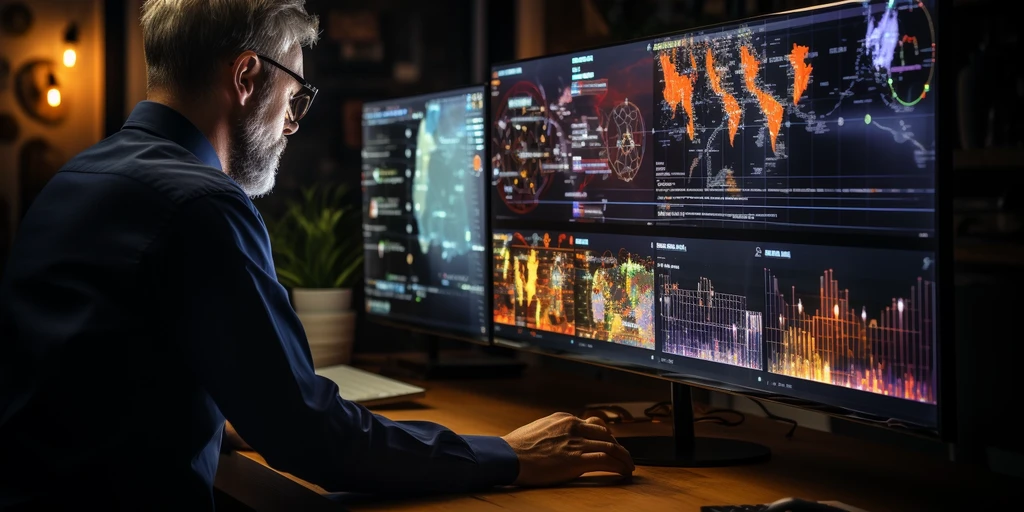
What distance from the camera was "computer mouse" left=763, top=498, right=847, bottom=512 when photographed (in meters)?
1.13

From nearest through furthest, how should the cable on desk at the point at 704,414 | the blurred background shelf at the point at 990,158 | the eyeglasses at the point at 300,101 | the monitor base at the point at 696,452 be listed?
the monitor base at the point at 696,452 → the eyeglasses at the point at 300,101 → the cable on desk at the point at 704,414 → the blurred background shelf at the point at 990,158

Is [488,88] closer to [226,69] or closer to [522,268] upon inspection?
[522,268]

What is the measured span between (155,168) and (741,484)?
879mm

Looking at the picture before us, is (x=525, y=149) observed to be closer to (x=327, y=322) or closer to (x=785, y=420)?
(x=785, y=420)

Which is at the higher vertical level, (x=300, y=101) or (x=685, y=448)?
(x=300, y=101)

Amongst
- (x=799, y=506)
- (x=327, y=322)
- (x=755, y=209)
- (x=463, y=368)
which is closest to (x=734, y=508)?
(x=799, y=506)

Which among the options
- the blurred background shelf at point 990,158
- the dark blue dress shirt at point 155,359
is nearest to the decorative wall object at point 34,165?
the dark blue dress shirt at point 155,359

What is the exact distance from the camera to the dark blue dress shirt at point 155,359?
122cm

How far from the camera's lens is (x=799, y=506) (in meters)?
1.14

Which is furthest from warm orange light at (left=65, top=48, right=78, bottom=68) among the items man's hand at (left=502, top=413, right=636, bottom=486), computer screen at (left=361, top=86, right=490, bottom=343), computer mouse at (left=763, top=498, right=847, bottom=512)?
computer mouse at (left=763, top=498, right=847, bottom=512)

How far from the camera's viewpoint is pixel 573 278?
1817 mm

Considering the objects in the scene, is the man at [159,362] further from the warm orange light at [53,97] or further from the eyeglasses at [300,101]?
the warm orange light at [53,97]

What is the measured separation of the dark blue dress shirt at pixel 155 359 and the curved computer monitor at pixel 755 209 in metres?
0.49

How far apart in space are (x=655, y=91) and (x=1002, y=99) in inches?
52.8
